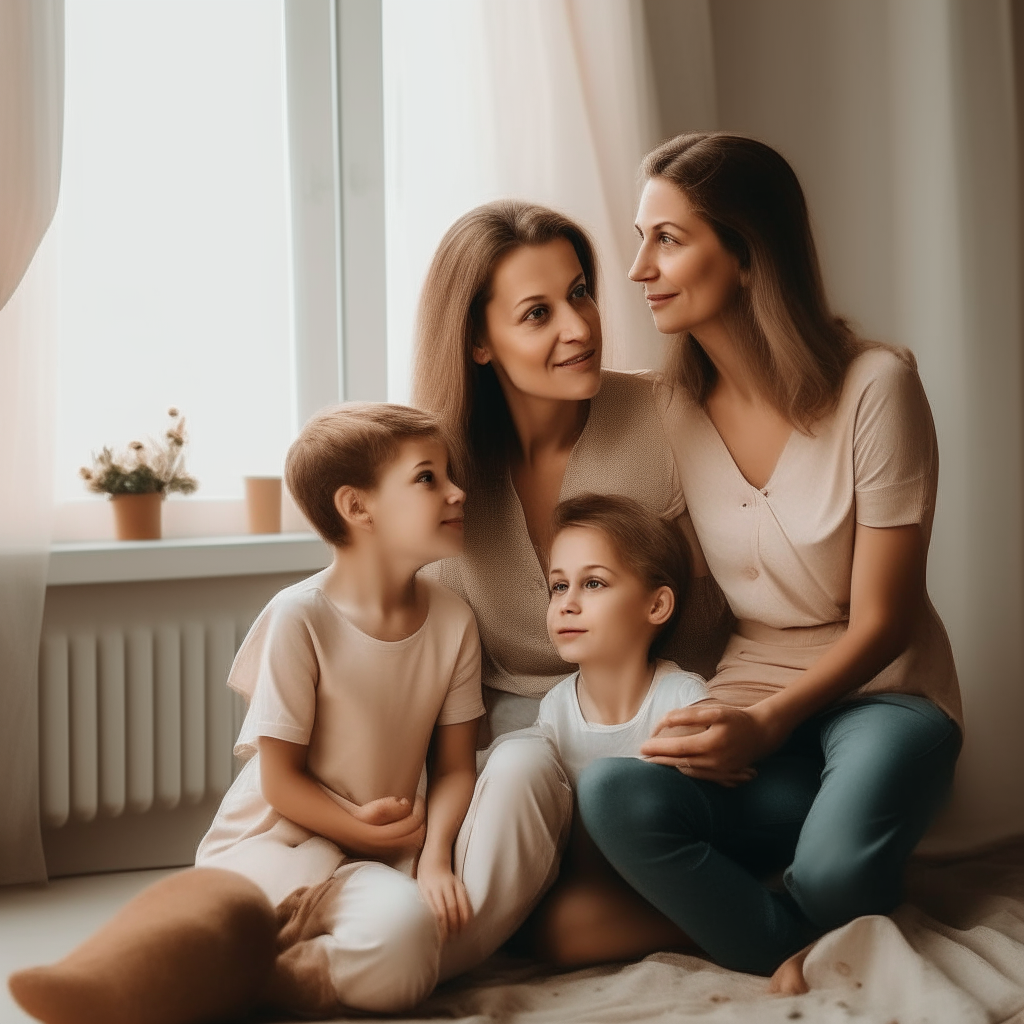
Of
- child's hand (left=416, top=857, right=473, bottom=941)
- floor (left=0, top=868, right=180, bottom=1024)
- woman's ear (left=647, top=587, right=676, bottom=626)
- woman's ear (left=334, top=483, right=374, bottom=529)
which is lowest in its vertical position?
floor (left=0, top=868, right=180, bottom=1024)

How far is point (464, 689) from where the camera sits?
170cm

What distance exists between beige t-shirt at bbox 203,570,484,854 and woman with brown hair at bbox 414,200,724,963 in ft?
0.68

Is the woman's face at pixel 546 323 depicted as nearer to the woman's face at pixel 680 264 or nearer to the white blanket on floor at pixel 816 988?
the woman's face at pixel 680 264

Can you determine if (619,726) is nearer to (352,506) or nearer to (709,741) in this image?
(709,741)

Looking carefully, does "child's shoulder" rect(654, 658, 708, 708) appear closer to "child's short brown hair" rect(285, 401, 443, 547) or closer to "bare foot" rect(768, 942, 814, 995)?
"bare foot" rect(768, 942, 814, 995)

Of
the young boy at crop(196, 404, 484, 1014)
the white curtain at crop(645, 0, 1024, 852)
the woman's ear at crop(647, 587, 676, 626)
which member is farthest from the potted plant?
the white curtain at crop(645, 0, 1024, 852)

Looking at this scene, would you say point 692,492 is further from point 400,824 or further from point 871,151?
point 871,151

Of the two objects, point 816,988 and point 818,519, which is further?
point 818,519

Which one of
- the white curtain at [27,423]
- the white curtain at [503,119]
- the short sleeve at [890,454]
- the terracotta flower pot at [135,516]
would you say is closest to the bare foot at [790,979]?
the short sleeve at [890,454]

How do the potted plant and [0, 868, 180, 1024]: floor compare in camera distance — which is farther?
the potted plant

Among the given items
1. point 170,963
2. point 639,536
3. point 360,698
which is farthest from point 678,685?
point 170,963

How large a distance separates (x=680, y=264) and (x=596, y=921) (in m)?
0.87

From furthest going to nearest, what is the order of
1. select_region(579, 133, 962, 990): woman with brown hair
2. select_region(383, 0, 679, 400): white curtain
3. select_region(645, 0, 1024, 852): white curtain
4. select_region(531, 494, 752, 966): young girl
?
1. select_region(645, 0, 1024, 852): white curtain
2. select_region(383, 0, 679, 400): white curtain
3. select_region(531, 494, 752, 966): young girl
4. select_region(579, 133, 962, 990): woman with brown hair

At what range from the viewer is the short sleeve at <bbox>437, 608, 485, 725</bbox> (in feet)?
5.57
